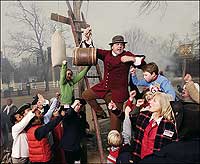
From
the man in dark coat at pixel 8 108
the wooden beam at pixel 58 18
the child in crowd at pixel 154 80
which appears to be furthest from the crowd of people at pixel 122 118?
the man in dark coat at pixel 8 108

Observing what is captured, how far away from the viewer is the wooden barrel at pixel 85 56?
129 inches

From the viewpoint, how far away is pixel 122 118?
3.39m

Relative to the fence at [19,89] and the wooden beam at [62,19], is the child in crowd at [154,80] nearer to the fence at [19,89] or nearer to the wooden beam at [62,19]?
the wooden beam at [62,19]

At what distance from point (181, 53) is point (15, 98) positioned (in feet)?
10.6

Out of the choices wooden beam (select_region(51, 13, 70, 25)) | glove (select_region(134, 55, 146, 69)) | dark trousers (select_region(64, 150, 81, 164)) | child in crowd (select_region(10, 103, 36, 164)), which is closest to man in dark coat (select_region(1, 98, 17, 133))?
child in crowd (select_region(10, 103, 36, 164))

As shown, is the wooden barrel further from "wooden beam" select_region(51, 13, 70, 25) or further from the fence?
the fence

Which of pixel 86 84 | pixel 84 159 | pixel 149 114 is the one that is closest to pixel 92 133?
pixel 84 159

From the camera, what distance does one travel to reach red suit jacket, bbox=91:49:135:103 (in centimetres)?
322

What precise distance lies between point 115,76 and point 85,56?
1.18ft

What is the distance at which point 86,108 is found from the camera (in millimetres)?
4324

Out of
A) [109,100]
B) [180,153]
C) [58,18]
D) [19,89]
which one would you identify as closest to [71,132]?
[109,100]

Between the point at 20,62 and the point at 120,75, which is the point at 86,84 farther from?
the point at 20,62

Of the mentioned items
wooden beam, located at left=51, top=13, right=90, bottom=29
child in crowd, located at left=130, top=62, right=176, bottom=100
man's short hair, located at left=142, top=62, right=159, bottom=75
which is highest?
wooden beam, located at left=51, top=13, right=90, bottom=29

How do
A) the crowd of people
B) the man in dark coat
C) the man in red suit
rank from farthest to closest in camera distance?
the man in dark coat, the man in red suit, the crowd of people
